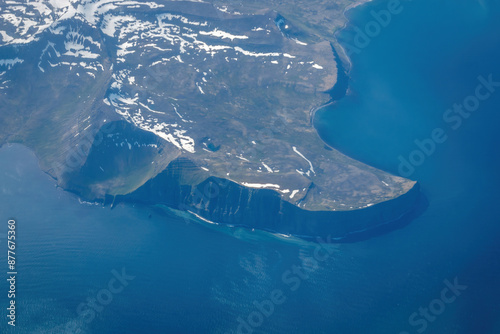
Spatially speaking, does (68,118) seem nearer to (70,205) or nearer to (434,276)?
(70,205)

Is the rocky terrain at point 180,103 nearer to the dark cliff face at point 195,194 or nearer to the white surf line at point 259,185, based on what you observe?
the white surf line at point 259,185

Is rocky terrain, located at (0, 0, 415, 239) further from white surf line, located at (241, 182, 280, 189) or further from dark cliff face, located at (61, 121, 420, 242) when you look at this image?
dark cliff face, located at (61, 121, 420, 242)

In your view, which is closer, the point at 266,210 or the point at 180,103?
the point at 266,210

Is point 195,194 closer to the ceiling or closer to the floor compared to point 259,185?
closer to the floor

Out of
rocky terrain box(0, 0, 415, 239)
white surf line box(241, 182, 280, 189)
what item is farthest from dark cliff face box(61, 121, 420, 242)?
white surf line box(241, 182, 280, 189)

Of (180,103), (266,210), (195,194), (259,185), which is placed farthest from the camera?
(180,103)

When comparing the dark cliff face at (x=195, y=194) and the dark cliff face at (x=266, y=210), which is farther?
the dark cliff face at (x=195, y=194)

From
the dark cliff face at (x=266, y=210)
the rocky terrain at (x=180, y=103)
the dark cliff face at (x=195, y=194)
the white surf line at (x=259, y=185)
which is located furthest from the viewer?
the rocky terrain at (x=180, y=103)

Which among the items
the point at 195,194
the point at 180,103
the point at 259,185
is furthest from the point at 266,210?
the point at 180,103

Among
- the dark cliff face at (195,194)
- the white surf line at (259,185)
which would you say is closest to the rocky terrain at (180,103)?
the white surf line at (259,185)

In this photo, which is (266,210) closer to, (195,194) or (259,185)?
(259,185)

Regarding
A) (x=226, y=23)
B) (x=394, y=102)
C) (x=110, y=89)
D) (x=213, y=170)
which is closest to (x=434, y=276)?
(x=213, y=170)
